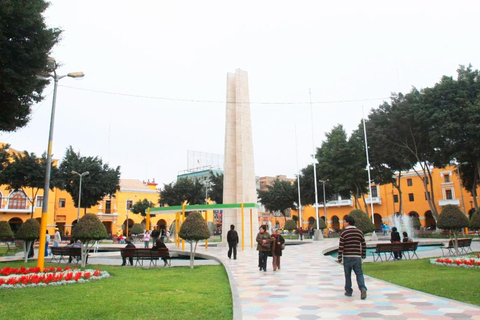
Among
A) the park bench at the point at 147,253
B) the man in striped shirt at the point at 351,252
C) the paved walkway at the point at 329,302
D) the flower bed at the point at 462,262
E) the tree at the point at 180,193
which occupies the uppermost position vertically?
the tree at the point at 180,193

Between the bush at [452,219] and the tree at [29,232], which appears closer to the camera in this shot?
the bush at [452,219]

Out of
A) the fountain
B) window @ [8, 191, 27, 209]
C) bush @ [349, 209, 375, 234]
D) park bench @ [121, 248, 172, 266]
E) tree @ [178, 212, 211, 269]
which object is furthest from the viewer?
window @ [8, 191, 27, 209]

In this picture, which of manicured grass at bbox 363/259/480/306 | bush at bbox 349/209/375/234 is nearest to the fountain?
bush at bbox 349/209/375/234

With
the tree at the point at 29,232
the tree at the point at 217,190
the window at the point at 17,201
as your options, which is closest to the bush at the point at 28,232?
the tree at the point at 29,232

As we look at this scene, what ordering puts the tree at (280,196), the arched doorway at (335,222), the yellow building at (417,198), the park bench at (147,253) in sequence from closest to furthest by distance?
the park bench at (147,253) < the yellow building at (417,198) < the tree at (280,196) < the arched doorway at (335,222)

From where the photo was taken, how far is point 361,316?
6.11m

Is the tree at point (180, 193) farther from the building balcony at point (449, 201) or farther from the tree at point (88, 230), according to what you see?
the tree at point (88, 230)

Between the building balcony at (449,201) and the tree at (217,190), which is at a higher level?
the tree at (217,190)

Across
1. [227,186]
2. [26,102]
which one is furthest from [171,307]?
[227,186]

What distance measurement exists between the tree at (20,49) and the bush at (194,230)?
6.79 metres

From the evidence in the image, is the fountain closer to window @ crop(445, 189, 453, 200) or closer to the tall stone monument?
window @ crop(445, 189, 453, 200)

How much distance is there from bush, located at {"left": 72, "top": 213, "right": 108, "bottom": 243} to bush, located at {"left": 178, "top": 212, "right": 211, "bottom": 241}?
118 inches

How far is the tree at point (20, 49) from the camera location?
1098cm

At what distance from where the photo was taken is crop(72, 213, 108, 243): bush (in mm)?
13680
